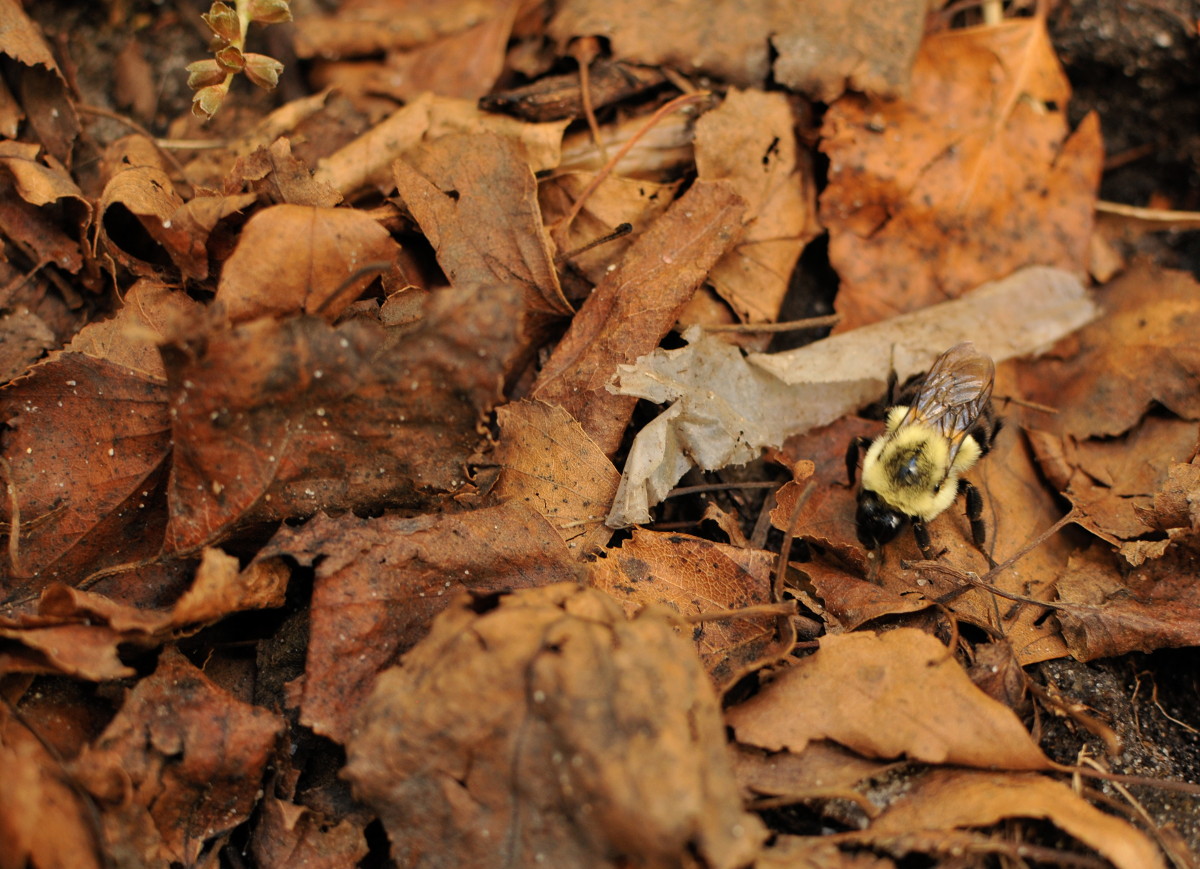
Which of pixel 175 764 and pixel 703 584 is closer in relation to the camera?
pixel 175 764

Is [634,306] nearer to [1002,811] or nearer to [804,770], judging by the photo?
[804,770]

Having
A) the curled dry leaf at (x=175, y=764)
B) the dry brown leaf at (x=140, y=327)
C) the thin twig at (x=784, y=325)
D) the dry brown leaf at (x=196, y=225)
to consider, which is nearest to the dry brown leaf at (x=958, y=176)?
the thin twig at (x=784, y=325)

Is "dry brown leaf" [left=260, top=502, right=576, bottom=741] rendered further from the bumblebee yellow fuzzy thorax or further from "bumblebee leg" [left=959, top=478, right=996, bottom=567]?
"bumblebee leg" [left=959, top=478, right=996, bottom=567]

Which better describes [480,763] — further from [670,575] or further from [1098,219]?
[1098,219]

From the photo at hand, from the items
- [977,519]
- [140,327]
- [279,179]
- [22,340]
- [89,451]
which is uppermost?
[279,179]

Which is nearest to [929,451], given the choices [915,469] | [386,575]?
[915,469]

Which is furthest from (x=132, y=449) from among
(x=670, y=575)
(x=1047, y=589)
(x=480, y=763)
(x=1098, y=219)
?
(x=1098, y=219)

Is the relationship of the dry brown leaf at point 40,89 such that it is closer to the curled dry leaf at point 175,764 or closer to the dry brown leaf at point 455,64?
the dry brown leaf at point 455,64

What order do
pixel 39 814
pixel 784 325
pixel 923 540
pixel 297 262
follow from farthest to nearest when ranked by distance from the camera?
pixel 784 325 → pixel 923 540 → pixel 297 262 → pixel 39 814
